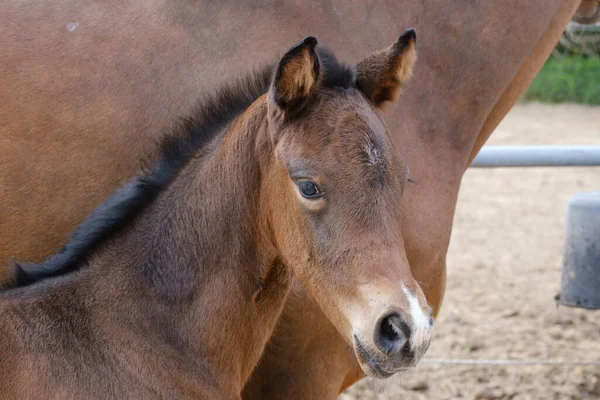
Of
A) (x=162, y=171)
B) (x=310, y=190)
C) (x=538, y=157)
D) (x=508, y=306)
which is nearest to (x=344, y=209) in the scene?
(x=310, y=190)

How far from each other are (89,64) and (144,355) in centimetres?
119

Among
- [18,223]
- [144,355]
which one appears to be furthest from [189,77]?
[144,355]

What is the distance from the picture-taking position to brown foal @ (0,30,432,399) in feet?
8.67

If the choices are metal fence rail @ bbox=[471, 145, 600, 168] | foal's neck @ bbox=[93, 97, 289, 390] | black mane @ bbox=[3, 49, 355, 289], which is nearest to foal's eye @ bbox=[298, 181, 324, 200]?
foal's neck @ bbox=[93, 97, 289, 390]

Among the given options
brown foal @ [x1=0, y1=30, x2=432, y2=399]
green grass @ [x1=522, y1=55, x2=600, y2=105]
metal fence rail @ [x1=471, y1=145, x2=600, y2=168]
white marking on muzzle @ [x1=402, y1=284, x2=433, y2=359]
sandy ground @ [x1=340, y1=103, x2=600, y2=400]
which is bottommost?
green grass @ [x1=522, y1=55, x2=600, y2=105]

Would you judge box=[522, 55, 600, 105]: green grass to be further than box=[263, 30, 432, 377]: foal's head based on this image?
Yes

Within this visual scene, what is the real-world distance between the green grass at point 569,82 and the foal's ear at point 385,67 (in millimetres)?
14394

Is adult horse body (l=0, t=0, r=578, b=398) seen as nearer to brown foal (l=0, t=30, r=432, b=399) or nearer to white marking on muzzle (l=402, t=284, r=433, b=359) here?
brown foal (l=0, t=30, r=432, b=399)

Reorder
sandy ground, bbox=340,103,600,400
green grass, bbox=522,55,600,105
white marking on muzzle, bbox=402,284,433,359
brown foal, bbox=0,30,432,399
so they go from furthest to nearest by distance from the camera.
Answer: green grass, bbox=522,55,600,105 → sandy ground, bbox=340,103,600,400 → brown foal, bbox=0,30,432,399 → white marking on muzzle, bbox=402,284,433,359

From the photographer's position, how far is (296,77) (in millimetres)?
2699

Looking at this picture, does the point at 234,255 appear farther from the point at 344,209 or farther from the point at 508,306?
the point at 508,306

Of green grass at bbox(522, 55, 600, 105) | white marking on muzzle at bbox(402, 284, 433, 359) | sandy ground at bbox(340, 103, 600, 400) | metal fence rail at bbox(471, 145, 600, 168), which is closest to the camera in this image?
white marking on muzzle at bbox(402, 284, 433, 359)

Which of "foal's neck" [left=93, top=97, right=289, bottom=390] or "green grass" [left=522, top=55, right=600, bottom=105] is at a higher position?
"foal's neck" [left=93, top=97, right=289, bottom=390]

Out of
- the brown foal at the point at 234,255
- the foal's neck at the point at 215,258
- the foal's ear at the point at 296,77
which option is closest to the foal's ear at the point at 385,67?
the brown foal at the point at 234,255
